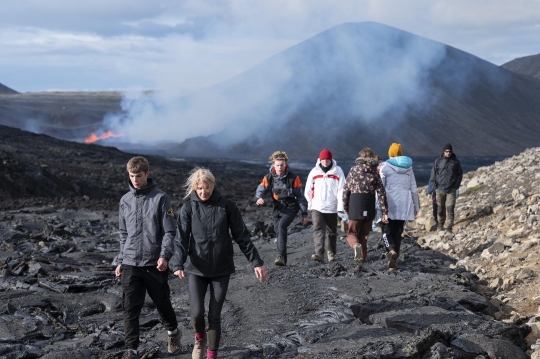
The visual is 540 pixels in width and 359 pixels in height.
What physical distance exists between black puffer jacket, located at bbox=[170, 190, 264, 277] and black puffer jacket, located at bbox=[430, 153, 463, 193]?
8.63 metres

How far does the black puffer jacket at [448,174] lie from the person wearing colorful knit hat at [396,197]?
14.1 ft

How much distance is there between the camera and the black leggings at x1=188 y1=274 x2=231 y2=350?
18.5ft

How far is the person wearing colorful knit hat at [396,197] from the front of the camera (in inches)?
365

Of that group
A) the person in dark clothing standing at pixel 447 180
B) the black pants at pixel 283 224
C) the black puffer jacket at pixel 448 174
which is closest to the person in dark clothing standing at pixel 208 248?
the black pants at pixel 283 224

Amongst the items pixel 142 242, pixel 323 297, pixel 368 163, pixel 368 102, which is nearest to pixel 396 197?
pixel 368 163

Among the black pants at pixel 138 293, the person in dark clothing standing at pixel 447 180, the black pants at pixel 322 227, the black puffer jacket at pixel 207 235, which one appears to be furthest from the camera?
the person in dark clothing standing at pixel 447 180

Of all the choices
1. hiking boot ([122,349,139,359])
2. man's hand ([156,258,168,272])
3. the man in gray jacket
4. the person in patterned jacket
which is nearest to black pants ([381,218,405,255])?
the person in patterned jacket

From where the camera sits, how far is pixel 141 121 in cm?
9838

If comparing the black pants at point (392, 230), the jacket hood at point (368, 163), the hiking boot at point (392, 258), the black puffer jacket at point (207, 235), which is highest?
the jacket hood at point (368, 163)

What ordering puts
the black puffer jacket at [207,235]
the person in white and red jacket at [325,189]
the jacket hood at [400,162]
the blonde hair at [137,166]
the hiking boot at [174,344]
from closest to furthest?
1. the black puffer jacket at [207,235]
2. the blonde hair at [137,166]
3. the hiking boot at [174,344]
4. the jacket hood at [400,162]
5. the person in white and red jacket at [325,189]

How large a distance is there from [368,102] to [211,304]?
99572mm

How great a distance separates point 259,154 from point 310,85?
27764mm

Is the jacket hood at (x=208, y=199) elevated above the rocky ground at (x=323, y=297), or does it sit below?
above

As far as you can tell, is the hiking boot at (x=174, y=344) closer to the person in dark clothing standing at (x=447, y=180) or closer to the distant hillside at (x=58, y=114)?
the person in dark clothing standing at (x=447, y=180)
